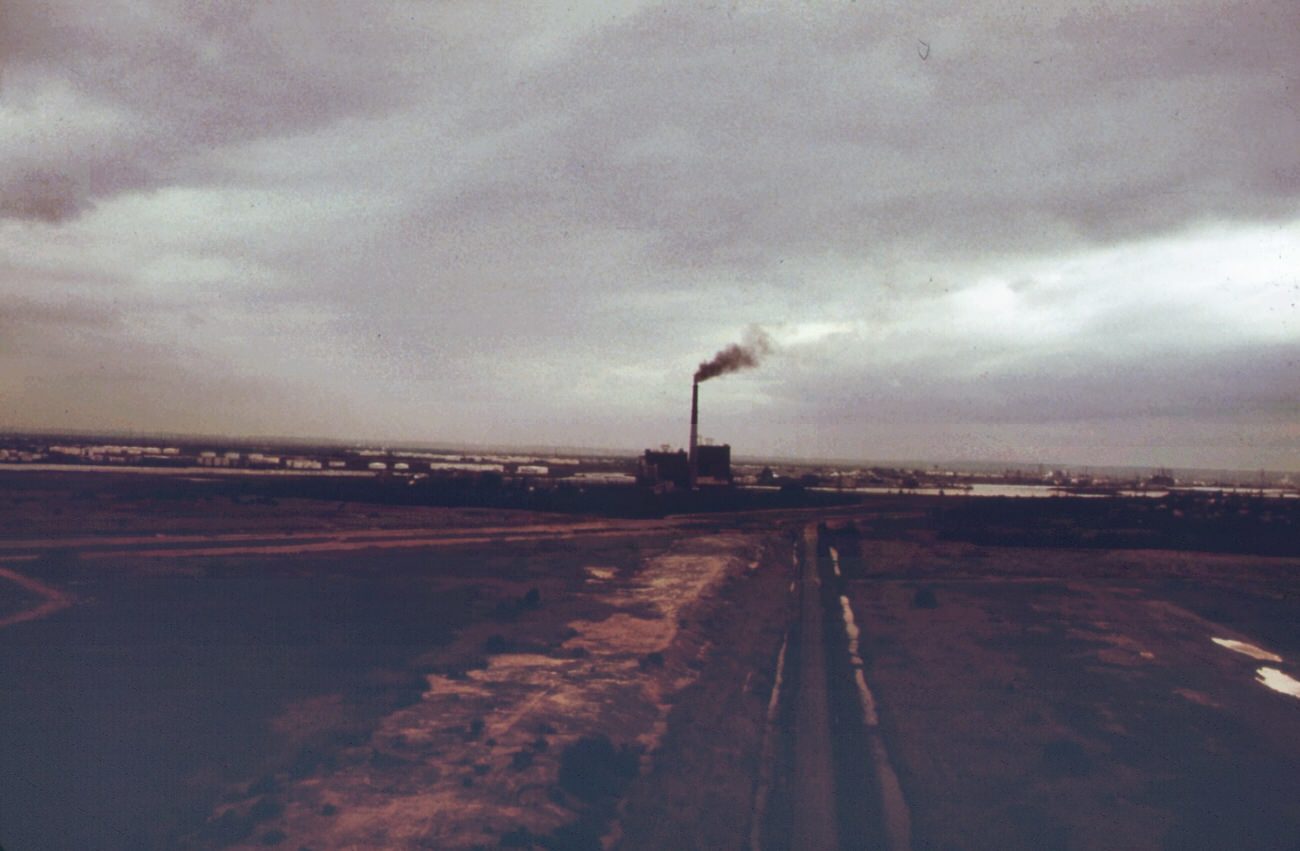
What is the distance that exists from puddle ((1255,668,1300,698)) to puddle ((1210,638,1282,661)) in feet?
4.56

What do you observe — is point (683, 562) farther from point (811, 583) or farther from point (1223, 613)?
point (1223, 613)

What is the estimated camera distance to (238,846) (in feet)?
29.9

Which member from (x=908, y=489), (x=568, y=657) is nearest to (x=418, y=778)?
(x=568, y=657)

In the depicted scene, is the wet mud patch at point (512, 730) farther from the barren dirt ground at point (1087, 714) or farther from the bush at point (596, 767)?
the barren dirt ground at point (1087, 714)

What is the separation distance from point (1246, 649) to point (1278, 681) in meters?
3.56

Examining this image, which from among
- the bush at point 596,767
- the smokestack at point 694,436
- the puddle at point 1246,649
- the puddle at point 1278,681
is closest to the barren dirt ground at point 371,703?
the bush at point 596,767

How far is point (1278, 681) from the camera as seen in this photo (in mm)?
17531

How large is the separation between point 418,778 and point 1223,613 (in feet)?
84.6

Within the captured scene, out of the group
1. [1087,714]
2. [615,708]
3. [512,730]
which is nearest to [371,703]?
[512,730]

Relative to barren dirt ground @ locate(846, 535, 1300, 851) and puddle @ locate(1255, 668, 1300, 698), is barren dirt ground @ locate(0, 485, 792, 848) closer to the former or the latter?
barren dirt ground @ locate(846, 535, 1300, 851)

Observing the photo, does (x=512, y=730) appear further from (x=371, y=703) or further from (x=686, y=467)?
(x=686, y=467)

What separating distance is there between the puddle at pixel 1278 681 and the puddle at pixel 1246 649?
139 cm

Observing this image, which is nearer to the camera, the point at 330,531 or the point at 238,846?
the point at 238,846

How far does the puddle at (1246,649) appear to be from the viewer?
65.2 ft
